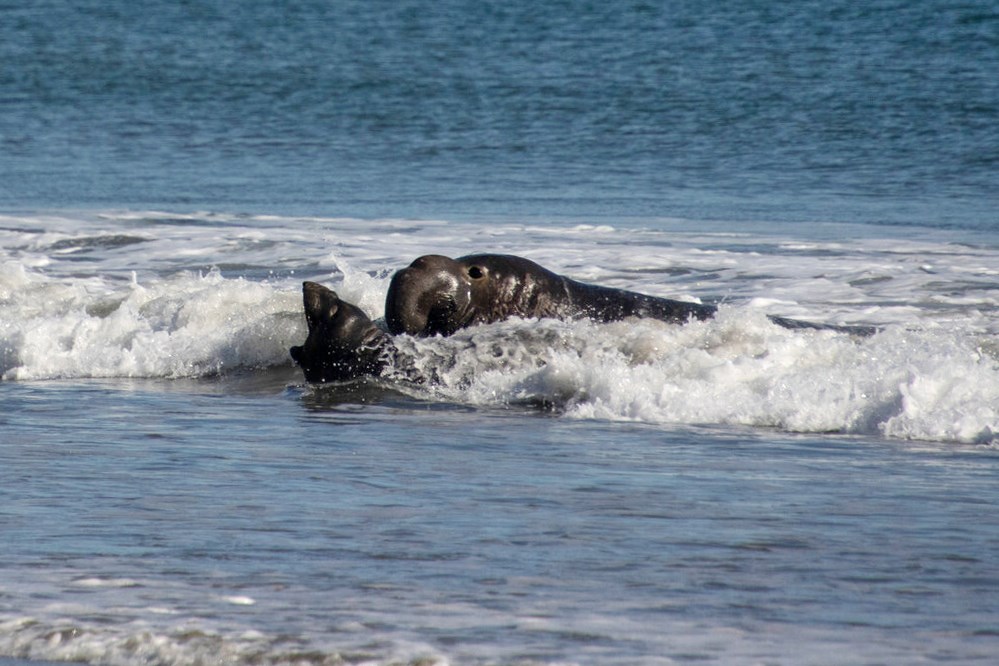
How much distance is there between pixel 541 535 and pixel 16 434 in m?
3.02

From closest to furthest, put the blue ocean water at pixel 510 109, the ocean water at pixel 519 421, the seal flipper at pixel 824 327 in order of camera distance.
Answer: the ocean water at pixel 519 421 → the seal flipper at pixel 824 327 → the blue ocean water at pixel 510 109

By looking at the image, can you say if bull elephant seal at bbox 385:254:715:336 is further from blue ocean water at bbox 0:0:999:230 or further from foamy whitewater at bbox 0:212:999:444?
blue ocean water at bbox 0:0:999:230

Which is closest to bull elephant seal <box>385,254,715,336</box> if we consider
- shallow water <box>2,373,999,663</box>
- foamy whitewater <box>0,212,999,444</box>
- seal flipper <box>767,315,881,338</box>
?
foamy whitewater <box>0,212,999,444</box>

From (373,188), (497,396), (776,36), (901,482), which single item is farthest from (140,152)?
(901,482)

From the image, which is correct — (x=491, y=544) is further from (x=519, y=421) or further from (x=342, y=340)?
(x=342, y=340)

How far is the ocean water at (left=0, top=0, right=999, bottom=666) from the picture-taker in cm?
464

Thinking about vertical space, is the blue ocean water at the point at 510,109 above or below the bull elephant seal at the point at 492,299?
above

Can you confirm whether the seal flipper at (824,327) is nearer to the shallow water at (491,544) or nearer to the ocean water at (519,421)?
the ocean water at (519,421)

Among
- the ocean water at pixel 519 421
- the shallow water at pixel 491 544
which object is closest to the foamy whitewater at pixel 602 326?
the ocean water at pixel 519 421

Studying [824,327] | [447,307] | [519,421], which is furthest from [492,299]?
[824,327]

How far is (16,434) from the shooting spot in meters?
7.61

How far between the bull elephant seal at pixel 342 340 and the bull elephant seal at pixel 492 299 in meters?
0.27

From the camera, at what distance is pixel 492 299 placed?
371 inches

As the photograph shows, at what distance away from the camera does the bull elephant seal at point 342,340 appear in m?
8.97
